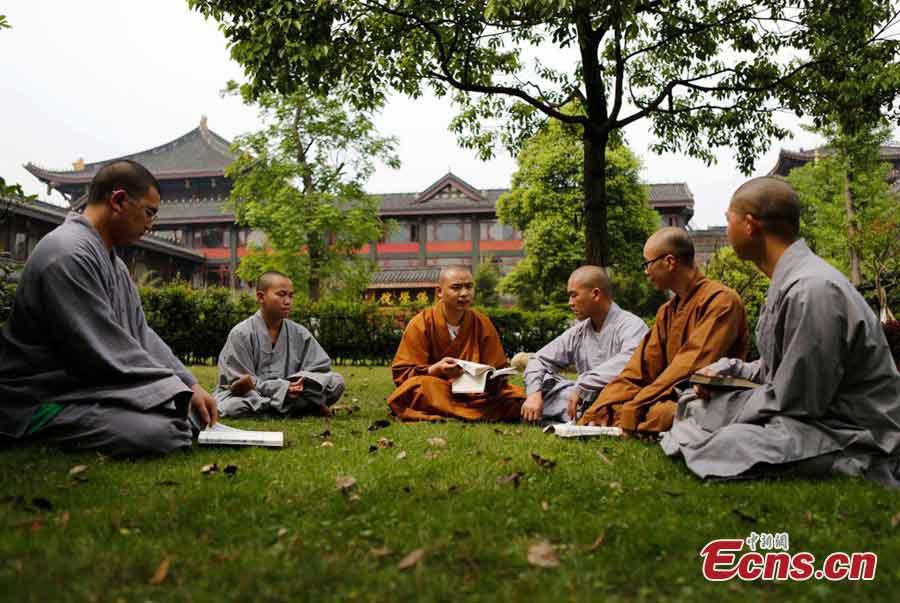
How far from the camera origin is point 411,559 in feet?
7.07

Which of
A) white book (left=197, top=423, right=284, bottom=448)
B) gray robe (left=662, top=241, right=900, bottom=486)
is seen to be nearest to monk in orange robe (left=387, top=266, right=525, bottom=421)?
white book (left=197, top=423, right=284, bottom=448)

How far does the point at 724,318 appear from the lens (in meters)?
4.48

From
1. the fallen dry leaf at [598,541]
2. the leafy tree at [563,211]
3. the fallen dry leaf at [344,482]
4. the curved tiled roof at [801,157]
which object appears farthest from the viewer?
the curved tiled roof at [801,157]

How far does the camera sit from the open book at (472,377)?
19.6 feet

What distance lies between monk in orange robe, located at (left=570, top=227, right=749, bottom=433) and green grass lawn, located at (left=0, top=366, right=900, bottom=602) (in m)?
0.75

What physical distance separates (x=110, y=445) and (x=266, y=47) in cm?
Answer: 559

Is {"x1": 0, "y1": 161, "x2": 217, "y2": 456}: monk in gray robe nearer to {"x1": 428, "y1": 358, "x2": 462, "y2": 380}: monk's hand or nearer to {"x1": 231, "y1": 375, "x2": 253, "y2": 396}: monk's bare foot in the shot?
{"x1": 231, "y1": 375, "x2": 253, "y2": 396}: monk's bare foot

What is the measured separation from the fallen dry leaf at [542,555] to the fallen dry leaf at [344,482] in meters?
1.06

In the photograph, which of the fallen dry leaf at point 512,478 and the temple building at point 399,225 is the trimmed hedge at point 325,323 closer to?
the fallen dry leaf at point 512,478

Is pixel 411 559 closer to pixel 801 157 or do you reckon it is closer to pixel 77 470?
pixel 77 470

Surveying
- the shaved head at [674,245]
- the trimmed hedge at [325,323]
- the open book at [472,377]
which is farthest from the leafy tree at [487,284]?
the shaved head at [674,245]

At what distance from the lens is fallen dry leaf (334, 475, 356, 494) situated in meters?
3.10

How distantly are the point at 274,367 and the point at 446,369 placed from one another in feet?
5.48

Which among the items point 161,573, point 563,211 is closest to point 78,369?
point 161,573
